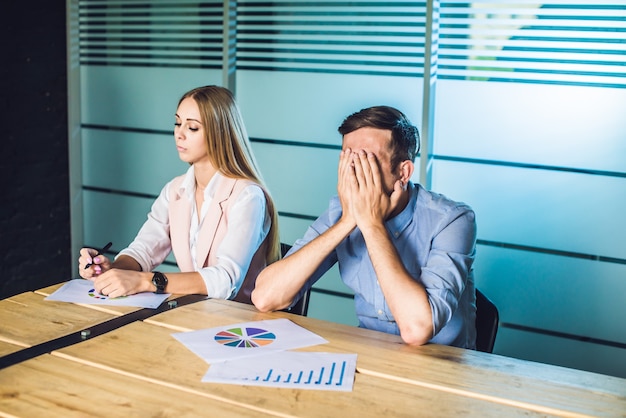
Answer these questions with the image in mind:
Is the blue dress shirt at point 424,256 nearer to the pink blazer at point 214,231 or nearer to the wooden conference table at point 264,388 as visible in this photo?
the wooden conference table at point 264,388

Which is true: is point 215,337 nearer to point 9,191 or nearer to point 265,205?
point 265,205

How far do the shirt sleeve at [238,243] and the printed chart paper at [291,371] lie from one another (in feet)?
2.26

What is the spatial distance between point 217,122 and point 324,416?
1415 millimetres

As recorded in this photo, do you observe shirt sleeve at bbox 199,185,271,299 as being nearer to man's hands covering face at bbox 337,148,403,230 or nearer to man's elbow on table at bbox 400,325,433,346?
man's hands covering face at bbox 337,148,403,230

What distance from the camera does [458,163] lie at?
3.24 meters

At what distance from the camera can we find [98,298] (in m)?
2.08

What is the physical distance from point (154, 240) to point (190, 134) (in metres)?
0.40

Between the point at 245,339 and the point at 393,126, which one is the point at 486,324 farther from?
the point at 245,339

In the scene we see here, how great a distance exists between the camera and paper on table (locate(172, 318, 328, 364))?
166 cm

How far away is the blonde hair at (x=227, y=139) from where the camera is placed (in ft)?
8.39

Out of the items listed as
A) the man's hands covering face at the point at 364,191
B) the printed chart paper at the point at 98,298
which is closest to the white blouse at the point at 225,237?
the printed chart paper at the point at 98,298

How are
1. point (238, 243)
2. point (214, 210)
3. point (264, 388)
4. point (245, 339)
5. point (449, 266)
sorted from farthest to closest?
point (214, 210) < point (238, 243) < point (449, 266) < point (245, 339) < point (264, 388)

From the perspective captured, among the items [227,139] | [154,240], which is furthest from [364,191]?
[154,240]

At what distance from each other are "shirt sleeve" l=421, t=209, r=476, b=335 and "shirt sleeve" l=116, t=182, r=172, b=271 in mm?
1011
